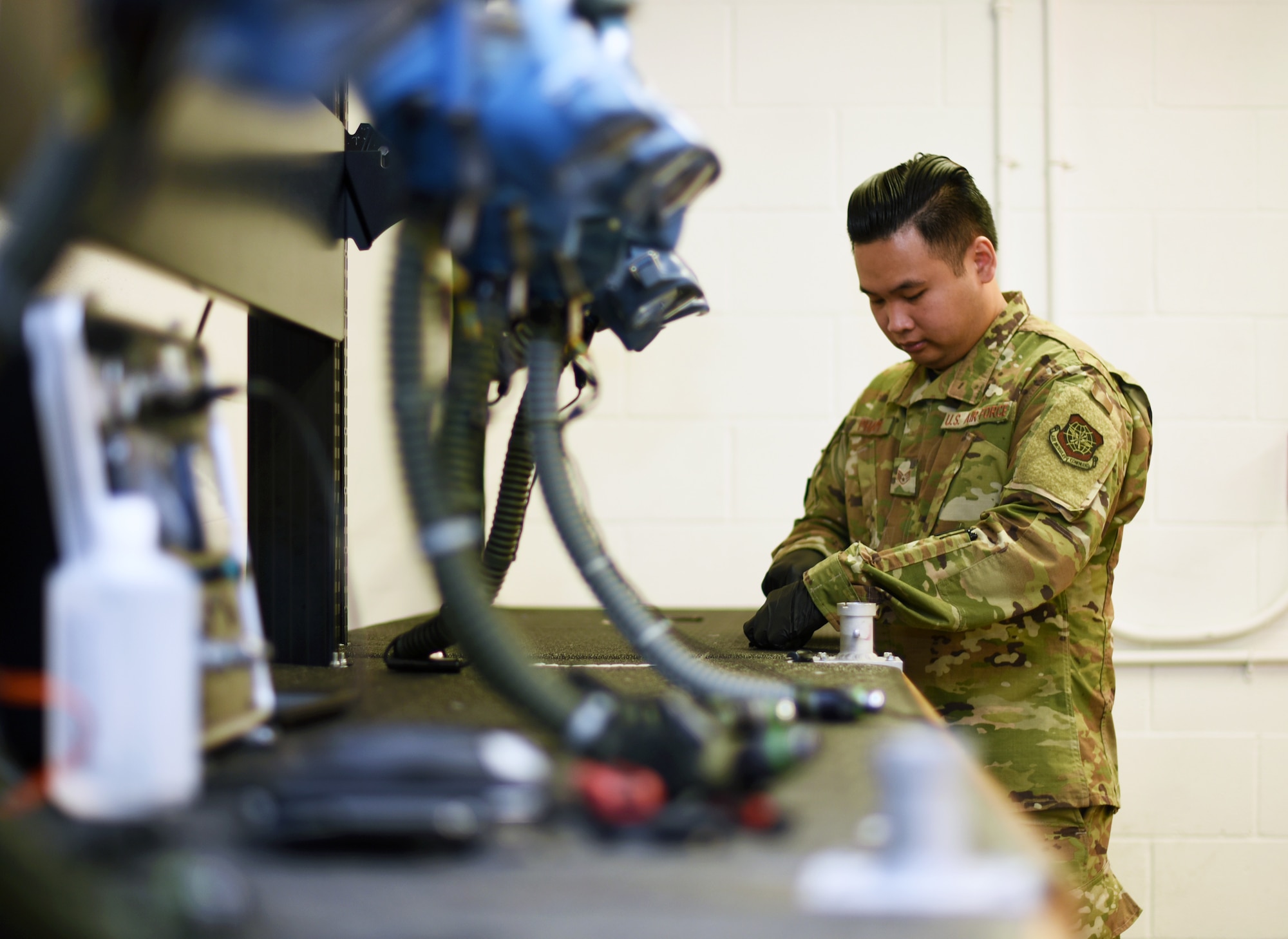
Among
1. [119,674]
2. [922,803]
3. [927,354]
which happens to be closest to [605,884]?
[922,803]

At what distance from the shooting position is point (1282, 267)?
2.38 metres

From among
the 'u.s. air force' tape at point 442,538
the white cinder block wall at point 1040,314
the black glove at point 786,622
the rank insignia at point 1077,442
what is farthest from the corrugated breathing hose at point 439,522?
the white cinder block wall at point 1040,314

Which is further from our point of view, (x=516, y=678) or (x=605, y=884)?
(x=516, y=678)

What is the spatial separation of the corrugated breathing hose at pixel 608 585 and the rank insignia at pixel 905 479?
3.26ft

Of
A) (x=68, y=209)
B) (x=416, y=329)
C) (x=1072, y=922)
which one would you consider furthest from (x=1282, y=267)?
(x=68, y=209)

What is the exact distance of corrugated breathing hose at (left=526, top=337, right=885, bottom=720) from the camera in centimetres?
70

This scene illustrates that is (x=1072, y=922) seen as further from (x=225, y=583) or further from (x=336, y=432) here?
(x=225, y=583)

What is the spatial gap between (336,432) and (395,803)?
2.57 ft

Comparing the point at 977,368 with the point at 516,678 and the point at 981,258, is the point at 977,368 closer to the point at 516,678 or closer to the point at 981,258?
the point at 981,258

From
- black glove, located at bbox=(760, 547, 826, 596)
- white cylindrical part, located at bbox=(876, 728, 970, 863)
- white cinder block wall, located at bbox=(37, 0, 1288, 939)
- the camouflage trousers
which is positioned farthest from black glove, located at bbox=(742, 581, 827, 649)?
white cinder block wall, located at bbox=(37, 0, 1288, 939)

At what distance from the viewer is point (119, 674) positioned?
0.47 metres

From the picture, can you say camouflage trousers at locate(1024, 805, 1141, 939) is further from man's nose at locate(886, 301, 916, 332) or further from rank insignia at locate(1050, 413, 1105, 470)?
man's nose at locate(886, 301, 916, 332)

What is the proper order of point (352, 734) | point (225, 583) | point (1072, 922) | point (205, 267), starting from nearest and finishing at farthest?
1. point (352, 734)
2. point (225, 583)
3. point (205, 267)
4. point (1072, 922)

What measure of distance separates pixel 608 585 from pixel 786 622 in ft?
2.03
